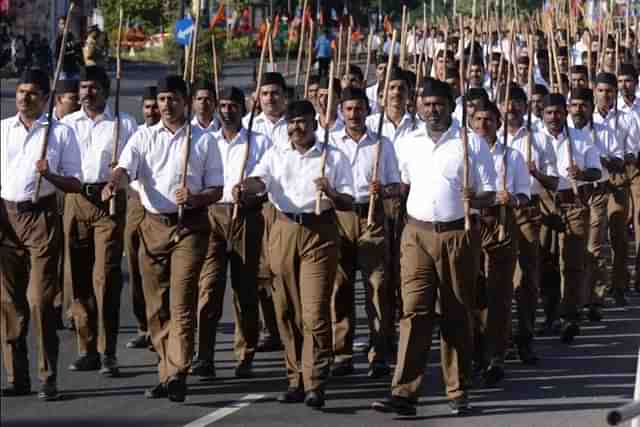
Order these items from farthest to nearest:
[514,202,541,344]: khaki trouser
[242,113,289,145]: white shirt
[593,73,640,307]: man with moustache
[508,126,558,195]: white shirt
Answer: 1. [593,73,640,307]: man with moustache
2. [508,126,558,195]: white shirt
3. [514,202,541,344]: khaki trouser
4. [242,113,289,145]: white shirt

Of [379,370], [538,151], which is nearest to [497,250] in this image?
[379,370]

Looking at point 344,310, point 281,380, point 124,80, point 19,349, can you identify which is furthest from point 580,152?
point 124,80

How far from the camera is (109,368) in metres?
11.7

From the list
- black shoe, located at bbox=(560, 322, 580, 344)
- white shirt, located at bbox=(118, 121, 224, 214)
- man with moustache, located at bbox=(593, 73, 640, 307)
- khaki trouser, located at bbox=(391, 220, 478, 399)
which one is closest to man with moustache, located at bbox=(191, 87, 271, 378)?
white shirt, located at bbox=(118, 121, 224, 214)

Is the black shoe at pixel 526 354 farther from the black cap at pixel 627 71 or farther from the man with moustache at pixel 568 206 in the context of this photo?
the black cap at pixel 627 71

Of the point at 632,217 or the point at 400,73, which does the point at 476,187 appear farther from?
the point at 632,217

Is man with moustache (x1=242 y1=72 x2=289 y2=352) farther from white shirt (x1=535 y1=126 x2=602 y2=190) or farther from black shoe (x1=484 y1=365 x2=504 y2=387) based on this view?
white shirt (x1=535 y1=126 x2=602 y2=190)

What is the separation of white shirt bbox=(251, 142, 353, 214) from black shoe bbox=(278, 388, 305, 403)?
118 cm

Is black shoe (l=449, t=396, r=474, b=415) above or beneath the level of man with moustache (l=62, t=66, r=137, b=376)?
beneath

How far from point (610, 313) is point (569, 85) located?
12.1ft

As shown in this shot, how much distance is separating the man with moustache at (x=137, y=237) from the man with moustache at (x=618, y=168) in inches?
186

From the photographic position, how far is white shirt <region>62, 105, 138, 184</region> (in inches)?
487

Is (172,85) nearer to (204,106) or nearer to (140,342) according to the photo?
(204,106)

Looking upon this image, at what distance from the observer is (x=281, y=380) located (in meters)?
11.7
